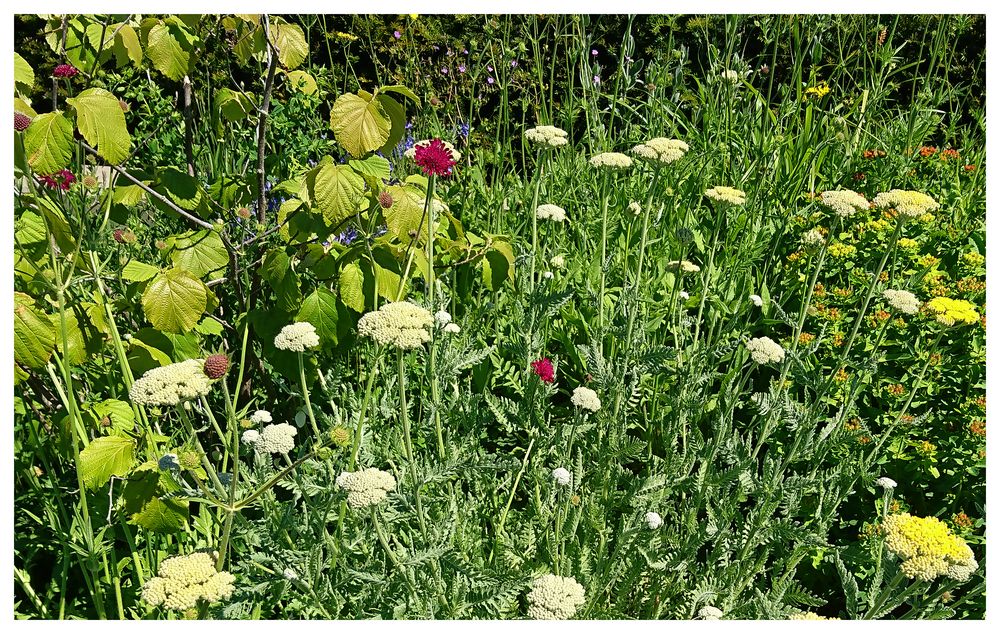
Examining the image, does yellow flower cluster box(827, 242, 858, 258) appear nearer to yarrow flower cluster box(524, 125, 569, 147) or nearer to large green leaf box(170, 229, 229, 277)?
yarrow flower cluster box(524, 125, 569, 147)

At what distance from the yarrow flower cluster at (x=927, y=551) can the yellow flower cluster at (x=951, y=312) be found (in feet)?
2.28

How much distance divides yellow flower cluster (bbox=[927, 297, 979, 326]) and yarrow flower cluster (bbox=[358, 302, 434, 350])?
1.28 meters

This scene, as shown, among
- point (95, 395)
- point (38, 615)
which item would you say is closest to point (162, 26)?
point (95, 395)

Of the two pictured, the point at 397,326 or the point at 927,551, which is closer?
the point at 927,551

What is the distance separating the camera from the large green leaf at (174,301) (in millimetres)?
1668

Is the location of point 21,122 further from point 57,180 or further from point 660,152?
point 660,152

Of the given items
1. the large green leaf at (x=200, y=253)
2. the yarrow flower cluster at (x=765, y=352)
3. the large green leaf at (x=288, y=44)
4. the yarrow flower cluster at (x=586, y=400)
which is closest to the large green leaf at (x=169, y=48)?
the large green leaf at (x=288, y=44)

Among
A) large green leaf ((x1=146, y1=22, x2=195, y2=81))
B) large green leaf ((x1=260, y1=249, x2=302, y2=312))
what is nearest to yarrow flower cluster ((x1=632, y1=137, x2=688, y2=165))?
large green leaf ((x1=260, y1=249, x2=302, y2=312))

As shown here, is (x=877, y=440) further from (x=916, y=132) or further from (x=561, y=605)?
(x=916, y=132)

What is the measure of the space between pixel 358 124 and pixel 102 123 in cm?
54

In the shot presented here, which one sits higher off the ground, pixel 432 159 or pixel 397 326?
pixel 432 159

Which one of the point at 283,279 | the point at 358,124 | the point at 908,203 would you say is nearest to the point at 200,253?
the point at 283,279

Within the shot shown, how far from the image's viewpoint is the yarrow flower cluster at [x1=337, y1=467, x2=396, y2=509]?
1286 millimetres

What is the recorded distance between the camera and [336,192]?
5.67 ft
